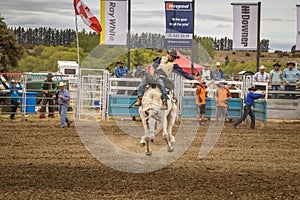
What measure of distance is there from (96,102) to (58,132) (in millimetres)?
7715

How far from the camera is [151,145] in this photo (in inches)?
634

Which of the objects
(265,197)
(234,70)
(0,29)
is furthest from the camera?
(234,70)

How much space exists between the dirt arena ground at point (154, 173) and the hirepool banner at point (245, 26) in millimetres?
9373

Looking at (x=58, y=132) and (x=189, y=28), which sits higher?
(x=189, y=28)

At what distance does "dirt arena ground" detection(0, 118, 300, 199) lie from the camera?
950 cm

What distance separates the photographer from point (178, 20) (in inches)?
1073

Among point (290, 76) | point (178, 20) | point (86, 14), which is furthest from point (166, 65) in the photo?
point (86, 14)

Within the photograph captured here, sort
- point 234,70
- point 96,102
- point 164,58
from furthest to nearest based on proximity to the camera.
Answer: point 234,70, point 96,102, point 164,58

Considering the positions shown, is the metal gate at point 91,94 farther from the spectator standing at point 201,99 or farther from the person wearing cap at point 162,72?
the person wearing cap at point 162,72

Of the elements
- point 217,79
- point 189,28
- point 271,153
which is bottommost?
point 271,153

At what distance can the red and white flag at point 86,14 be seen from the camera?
90.1ft

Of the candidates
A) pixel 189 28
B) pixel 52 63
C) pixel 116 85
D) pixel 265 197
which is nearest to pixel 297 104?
pixel 189 28

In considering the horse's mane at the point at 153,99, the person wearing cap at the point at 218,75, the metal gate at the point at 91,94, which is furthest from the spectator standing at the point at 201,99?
the horse's mane at the point at 153,99

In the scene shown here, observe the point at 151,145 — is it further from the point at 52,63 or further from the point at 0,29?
the point at 52,63
